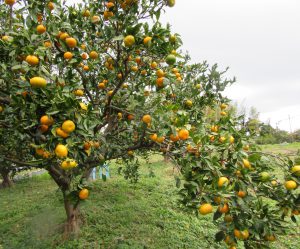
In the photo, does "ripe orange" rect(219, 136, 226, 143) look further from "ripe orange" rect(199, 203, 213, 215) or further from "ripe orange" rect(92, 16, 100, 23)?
"ripe orange" rect(92, 16, 100, 23)

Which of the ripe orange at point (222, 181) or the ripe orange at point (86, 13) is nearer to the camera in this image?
the ripe orange at point (222, 181)

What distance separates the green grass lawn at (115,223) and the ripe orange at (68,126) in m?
2.66

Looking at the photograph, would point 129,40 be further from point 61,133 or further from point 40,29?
point 61,133

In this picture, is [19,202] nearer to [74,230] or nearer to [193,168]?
[74,230]

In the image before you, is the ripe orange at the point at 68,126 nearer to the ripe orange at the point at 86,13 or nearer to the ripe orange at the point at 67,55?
the ripe orange at the point at 67,55

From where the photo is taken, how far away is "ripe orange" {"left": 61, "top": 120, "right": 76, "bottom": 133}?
5.68 feet

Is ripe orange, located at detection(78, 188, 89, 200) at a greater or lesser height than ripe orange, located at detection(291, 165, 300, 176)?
lesser

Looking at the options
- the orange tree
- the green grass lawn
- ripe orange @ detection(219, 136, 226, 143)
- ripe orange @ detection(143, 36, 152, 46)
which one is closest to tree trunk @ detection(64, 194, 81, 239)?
the green grass lawn

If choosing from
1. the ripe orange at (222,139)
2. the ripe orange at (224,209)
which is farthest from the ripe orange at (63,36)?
the ripe orange at (224,209)

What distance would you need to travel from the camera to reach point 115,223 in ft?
15.2

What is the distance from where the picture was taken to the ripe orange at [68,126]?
1.73 m

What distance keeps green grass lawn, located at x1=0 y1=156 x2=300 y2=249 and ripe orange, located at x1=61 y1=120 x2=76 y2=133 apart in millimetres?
2663

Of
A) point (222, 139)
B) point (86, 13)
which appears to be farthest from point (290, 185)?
point (86, 13)

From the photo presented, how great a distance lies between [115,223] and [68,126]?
3.36m
